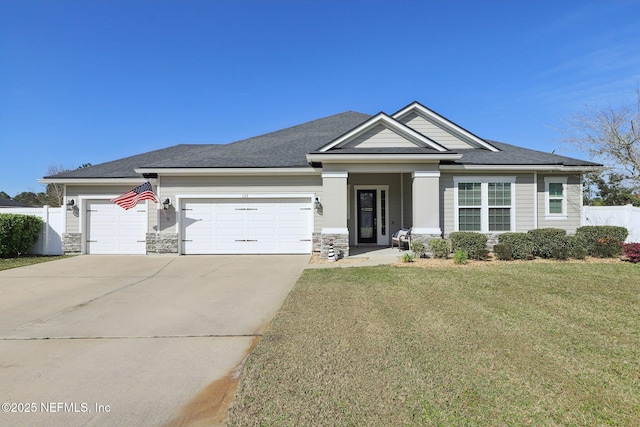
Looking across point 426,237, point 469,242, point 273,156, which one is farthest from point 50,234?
point 469,242

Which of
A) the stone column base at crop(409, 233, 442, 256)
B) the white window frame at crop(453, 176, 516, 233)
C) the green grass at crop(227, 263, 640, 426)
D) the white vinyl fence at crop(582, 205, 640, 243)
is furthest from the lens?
the white window frame at crop(453, 176, 516, 233)

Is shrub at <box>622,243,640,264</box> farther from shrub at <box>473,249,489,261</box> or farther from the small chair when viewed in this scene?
the small chair

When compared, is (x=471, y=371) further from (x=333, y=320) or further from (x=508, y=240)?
(x=508, y=240)

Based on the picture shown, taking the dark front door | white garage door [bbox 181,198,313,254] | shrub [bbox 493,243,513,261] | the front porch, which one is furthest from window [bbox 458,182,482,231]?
white garage door [bbox 181,198,313,254]

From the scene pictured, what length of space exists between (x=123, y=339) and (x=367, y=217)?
1046 centimetres

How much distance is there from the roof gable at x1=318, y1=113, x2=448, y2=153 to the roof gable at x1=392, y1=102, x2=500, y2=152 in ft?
7.99

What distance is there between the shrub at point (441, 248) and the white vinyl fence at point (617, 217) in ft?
21.3

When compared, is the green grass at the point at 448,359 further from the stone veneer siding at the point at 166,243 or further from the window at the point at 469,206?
the stone veneer siding at the point at 166,243

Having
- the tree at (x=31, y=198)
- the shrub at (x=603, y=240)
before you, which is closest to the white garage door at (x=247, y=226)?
the shrub at (x=603, y=240)

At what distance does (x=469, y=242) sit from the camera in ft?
31.9

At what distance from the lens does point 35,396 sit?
2.84 metres

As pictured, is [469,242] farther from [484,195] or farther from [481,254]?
[484,195]

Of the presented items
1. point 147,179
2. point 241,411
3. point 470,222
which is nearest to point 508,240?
point 470,222

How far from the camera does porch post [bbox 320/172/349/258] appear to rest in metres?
10.5
